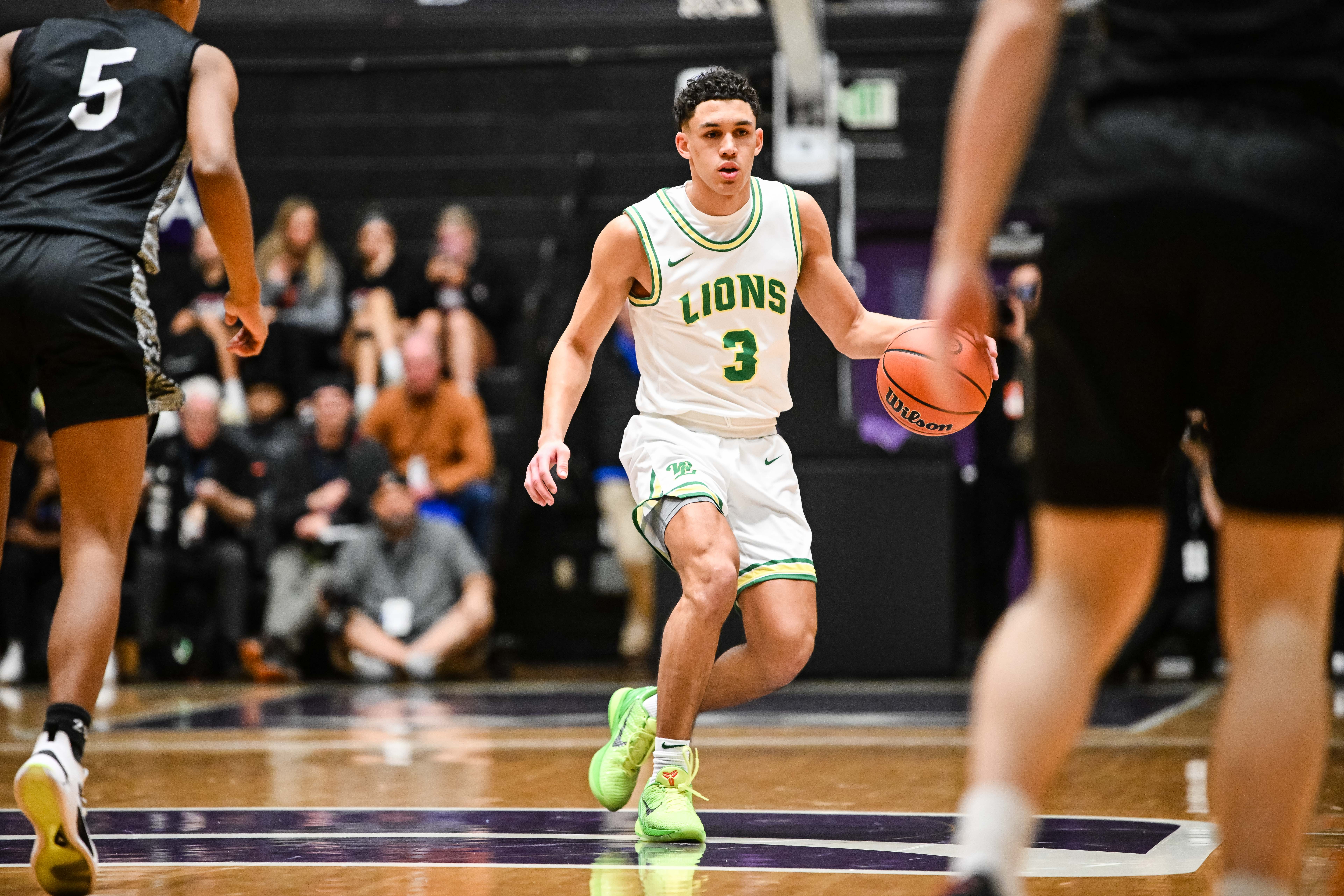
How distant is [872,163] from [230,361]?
470cm

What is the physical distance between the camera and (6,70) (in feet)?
11.8

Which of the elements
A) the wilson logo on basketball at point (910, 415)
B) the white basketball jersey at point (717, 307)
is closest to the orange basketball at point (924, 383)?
the wilson logo on basketball at point (910, 415)

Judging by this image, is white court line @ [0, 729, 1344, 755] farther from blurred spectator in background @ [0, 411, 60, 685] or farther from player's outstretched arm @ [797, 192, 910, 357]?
blurred spectator in background @ [0, 411, 60, 685]

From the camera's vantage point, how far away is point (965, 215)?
212 centimetres

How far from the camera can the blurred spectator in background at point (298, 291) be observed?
10.7m

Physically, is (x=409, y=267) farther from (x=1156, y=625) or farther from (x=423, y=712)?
(x=1156, y=625)

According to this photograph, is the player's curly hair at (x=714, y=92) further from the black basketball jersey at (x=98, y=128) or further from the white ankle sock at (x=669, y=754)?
the white ankle sock at (x=669, y=754)

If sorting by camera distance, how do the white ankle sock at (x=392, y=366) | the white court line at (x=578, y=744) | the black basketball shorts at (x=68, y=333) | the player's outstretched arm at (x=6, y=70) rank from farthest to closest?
1. the white ankle sock at (x=392, y=366)
2. the white court line at (x=578, y=744)
3. the player's outstretched arm at (x=6, y=70)
4. the black basketball shorts at (x=68, y=333)

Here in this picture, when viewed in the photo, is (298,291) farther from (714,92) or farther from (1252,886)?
(1252,886)

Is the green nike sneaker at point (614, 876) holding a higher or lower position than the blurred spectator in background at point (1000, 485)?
lower

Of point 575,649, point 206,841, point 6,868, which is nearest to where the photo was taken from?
point 6,868

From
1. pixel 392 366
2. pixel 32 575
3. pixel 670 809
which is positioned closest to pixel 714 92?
pixel 670 809

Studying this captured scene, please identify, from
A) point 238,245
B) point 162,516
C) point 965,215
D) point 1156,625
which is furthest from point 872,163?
point 965,215

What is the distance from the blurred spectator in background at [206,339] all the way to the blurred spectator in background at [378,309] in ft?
2.41
